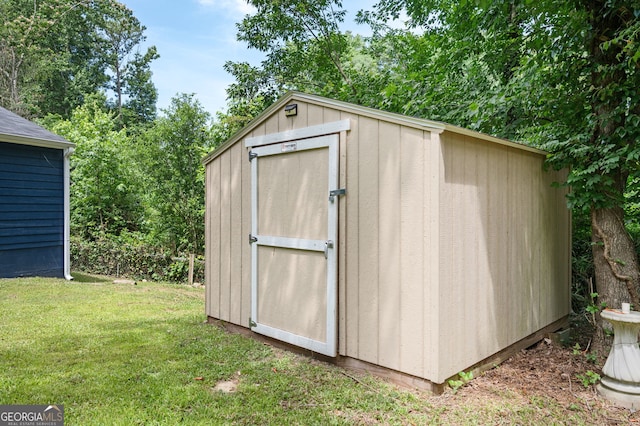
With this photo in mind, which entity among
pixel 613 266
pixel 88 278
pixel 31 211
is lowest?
pixel 88 278

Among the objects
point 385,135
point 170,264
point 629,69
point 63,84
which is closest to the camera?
point 385,135

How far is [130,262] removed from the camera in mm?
8984

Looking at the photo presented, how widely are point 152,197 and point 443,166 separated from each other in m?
7.26

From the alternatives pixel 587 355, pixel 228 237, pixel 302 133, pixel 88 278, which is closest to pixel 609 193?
pixel 587 355

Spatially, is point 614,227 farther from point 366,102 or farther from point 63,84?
point 63,84

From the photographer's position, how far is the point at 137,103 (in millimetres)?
26125

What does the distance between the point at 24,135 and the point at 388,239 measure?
743 cm

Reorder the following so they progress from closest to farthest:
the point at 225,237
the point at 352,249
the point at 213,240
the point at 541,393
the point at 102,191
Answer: the point at 541,393, the point at 352,249, the point at 225,237, the point at 213,240, the point at 102,191

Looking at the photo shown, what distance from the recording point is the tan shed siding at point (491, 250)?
9.47 ft

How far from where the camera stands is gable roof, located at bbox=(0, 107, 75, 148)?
7268 millimetres

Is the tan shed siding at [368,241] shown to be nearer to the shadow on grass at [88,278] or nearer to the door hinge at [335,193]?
the door hinge at [335,193]

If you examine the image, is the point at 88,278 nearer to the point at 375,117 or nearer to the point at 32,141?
the point at 32,141

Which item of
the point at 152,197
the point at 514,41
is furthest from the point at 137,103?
the point at 514,41

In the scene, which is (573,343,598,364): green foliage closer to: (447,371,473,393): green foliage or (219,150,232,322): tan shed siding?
(447,371,473,393): green foliage
